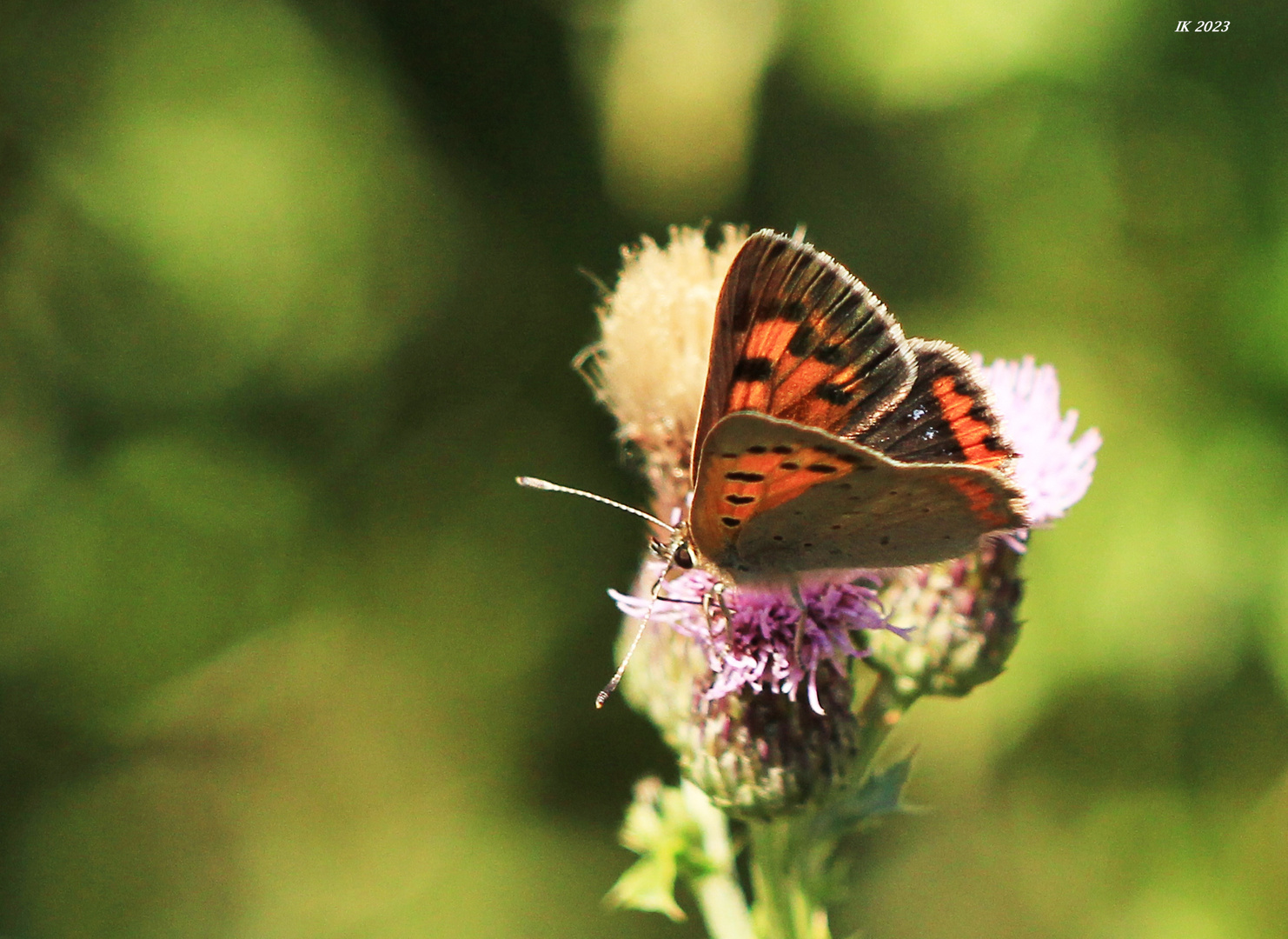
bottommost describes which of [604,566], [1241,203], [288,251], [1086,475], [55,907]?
[55,907]

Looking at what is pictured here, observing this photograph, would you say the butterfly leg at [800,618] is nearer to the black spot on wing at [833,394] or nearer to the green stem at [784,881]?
the green stem at [784,881]

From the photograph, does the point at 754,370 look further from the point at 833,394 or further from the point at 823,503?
the point at 823,503

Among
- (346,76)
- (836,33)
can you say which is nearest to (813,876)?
(836,33)

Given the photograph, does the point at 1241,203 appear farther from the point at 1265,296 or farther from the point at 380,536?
the point at 380,536

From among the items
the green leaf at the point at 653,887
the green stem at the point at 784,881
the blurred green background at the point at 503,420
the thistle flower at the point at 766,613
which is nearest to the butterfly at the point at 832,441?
the thistle flower at the point at 766,613

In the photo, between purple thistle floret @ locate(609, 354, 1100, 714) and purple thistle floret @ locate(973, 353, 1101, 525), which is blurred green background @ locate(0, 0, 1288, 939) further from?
purple thistle floret @ locate(609, 354, 1100, 714)

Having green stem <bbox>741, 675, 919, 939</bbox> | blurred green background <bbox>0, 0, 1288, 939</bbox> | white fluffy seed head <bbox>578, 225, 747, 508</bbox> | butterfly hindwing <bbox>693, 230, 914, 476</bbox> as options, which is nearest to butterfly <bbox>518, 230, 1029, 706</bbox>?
butterfly hindwing <bbox>693, 230, 914, 476</bbox>

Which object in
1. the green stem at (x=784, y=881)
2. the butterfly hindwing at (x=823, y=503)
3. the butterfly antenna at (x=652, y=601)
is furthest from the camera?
the green stem at (x=784, y=881)
